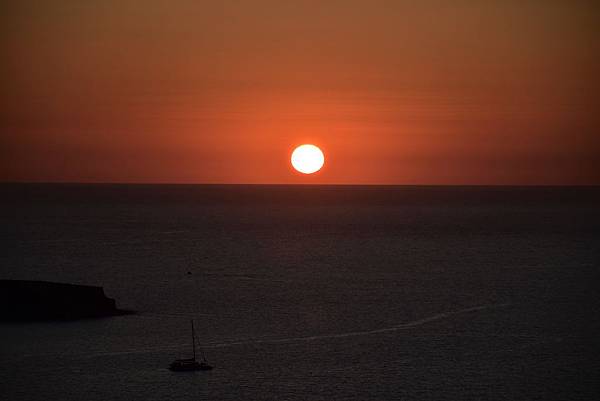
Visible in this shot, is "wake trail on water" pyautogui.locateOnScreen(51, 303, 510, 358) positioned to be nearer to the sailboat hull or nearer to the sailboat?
the sailboat

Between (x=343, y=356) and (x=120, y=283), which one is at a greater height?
(x=120, y=283)

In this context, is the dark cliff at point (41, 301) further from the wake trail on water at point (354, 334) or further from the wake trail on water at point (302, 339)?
the wake trail on water at point (354, 334)

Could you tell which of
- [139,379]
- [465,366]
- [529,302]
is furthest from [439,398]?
[529,302]

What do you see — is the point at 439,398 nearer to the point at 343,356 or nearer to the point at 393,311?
the point at 343,356

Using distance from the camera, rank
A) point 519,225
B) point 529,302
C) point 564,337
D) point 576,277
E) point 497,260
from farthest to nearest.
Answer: point 519,225 < point 497,260 < point 576,277 < point 529,302 < point 564,337

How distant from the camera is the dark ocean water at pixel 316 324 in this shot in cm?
3491

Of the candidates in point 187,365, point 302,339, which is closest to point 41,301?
point 187,365

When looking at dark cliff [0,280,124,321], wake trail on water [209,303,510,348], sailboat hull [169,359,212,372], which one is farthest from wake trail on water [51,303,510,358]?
dark cliff [0,280,124,321]

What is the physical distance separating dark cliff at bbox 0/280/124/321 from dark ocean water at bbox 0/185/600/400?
1.17m

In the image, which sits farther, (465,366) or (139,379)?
(465,366)

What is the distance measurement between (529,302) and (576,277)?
17.8 m

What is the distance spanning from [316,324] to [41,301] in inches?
554

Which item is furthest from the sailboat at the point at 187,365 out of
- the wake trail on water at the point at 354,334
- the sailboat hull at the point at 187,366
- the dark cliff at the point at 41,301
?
the dark cliff at the point at 41,301

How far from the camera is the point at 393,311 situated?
52.9m
